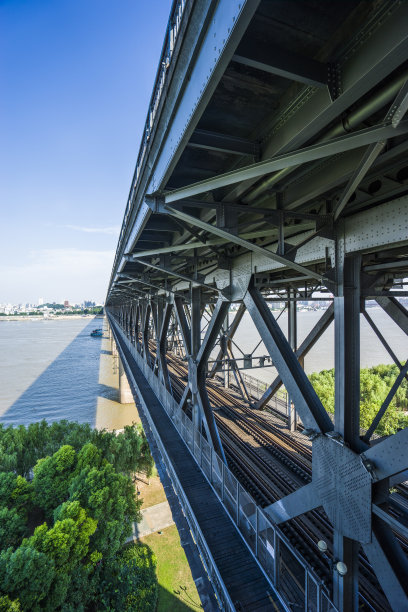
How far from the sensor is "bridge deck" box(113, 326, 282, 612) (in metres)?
4.18

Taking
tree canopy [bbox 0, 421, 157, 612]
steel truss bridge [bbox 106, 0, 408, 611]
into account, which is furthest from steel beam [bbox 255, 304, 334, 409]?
tree canopy [bbox 0, 421, 157, 612]

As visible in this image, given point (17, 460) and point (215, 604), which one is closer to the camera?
point (215, 604)

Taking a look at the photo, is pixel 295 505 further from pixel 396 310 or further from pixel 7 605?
pixel 7 605

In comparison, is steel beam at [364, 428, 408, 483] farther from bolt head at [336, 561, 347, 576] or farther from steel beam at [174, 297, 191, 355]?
steel beam at [174, 297, 191, 355]

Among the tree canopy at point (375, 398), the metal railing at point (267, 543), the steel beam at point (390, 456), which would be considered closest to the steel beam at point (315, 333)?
the metal railing at point (267, 543)

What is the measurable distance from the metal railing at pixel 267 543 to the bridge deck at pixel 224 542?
203 millimetres

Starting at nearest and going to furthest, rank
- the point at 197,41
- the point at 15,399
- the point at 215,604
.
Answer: the point at 197,41, the point at 215,604, the point at 15,399

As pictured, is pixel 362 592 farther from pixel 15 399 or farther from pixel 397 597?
pixel 15 399

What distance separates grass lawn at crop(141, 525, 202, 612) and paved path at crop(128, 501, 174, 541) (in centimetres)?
32

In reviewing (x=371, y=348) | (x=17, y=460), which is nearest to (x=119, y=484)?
(x=17, y=460)

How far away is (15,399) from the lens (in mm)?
30281

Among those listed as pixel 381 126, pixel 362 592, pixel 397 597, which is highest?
pixel 381 126

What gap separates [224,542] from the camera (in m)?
5.09

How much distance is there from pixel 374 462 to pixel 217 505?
397 centimetres
